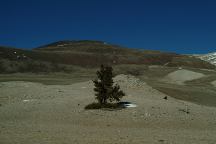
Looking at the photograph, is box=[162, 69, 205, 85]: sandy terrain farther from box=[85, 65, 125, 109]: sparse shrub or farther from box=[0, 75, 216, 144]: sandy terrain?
box=[85, 65, 125, 109]: sparse shrub

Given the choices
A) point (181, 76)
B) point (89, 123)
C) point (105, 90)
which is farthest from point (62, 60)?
point (89, 123)

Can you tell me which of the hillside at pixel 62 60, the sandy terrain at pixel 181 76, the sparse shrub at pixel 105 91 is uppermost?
the hillside at pixel 62 60

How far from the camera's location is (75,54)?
124 m

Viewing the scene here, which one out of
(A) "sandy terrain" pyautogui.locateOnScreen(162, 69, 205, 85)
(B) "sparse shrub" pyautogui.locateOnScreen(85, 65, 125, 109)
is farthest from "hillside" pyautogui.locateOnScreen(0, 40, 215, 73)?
(B) "sparse shrub" pyautogui.locateOnScreen(85, 65, 125, 109)

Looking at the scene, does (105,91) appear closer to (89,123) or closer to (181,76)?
(89,123)

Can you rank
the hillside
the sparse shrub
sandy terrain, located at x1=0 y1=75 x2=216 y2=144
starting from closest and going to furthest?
sandy terrain, located at x1=0 y1=75 x2=216 y2=144 < the sparse shrub < the hillside

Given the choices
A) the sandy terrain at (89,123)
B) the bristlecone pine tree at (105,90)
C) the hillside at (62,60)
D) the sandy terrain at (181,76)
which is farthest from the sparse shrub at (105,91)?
the sandy terrain at (181,76)

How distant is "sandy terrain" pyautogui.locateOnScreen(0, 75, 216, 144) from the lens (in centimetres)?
1634

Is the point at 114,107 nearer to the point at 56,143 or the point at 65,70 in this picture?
the point at 56,143

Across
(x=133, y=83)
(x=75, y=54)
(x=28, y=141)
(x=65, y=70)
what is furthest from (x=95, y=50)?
(x=28, y=141)

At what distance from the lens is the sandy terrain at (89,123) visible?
16.3 metres

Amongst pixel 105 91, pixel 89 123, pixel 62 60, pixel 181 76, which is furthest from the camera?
pixel 62 60

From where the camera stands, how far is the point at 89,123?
23.4 meters

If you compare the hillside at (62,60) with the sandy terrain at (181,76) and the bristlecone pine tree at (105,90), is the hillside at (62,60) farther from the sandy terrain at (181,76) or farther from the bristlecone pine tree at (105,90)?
the bristlecone pine tree at (105,90)
